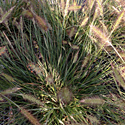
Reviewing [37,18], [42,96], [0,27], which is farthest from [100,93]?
[0,27]

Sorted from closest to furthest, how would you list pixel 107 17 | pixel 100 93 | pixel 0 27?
1. pixel 100 93
2. pixel 0 27
3. pixel 107 17

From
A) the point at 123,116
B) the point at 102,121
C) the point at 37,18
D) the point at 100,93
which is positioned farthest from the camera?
the point at 100,93

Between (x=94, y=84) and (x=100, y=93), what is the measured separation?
18 cm

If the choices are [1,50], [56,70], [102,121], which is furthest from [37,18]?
[102,121]

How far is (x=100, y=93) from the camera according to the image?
1.72 m

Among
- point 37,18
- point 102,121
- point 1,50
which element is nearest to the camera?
point 1,50

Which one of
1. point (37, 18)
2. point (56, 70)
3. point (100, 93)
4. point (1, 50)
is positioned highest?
point (37, 18)

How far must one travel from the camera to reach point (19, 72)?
5.43 ft

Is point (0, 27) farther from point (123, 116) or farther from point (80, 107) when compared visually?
point (123, 116)

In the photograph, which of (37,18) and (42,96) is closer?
(37,18)

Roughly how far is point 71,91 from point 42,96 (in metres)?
0.39

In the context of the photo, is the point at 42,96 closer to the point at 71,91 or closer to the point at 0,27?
the point at 71,91

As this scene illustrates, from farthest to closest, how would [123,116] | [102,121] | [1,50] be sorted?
1. [102,121]
2. [123,116]
3. [1,50]

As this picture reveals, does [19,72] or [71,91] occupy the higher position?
[19,72]
